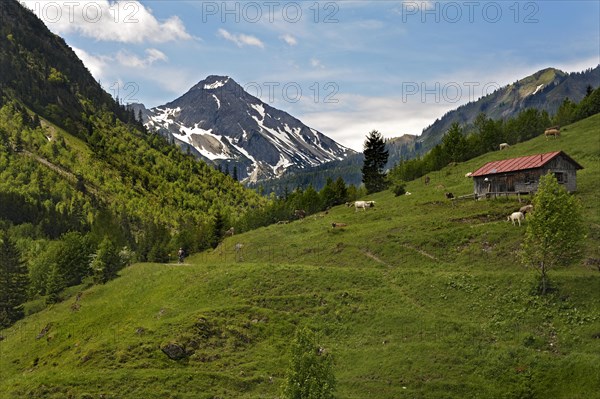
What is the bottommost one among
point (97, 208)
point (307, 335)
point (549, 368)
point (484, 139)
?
point (549, 368)

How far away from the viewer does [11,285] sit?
8281 cm

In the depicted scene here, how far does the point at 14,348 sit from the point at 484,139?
116610 millimetres

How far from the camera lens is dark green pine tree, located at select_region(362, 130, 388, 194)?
121 m

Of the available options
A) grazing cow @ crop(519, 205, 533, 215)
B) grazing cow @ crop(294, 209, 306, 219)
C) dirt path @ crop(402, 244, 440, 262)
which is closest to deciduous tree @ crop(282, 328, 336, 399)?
dirt path @ crop(402, 244, 440, 262)

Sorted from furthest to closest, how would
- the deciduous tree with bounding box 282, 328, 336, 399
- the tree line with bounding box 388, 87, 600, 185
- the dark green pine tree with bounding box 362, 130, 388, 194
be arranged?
the tree line with bounding box 388, 87, 600, 185, the dark green pine tree with bounding box 362, 130, 388, 194, the deciduous tree with bounding box 282, 328, 336, 399

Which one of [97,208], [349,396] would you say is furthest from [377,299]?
[97,208]

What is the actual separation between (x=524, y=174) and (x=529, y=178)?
1013 mm

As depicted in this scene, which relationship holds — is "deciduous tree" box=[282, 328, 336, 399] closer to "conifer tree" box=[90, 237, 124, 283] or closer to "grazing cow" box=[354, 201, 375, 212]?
"conifer tree" box=[90, 237, 124, 283]

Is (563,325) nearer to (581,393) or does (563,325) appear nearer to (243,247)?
(581,393)

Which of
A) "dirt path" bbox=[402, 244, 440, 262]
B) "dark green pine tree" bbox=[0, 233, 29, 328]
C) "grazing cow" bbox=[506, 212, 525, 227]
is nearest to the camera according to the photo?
"dirt path" bbox=[402, 244, 440, 262]

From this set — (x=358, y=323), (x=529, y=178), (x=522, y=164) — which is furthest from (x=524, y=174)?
(x=358, y=323)

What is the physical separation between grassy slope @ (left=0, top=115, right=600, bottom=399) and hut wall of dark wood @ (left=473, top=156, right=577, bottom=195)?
3731 millimetres

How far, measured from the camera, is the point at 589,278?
A: 46469 millimetres

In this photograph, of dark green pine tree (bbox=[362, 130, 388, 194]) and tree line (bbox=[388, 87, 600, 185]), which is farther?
tree line (bbox=[388, 87, 600, 185])
